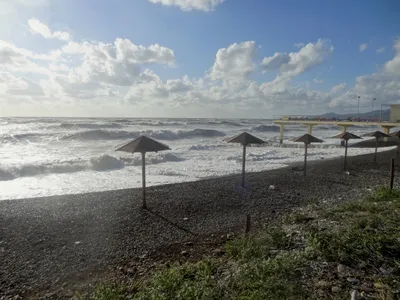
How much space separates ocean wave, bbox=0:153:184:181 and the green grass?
12.3 metres

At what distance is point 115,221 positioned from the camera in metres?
7.39

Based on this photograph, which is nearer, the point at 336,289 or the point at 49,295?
the point at 336,289

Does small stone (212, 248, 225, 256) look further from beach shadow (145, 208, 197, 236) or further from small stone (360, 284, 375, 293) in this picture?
small stone (360, 284, 375, 293)

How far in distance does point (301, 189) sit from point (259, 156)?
9.83 meters

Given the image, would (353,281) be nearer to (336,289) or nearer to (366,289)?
(366,289)

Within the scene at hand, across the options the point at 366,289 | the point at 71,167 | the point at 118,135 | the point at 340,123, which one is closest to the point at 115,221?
the point at 366,289

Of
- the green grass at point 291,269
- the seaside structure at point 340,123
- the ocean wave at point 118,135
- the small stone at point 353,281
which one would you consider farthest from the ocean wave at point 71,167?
the seaside structure at point 340,123

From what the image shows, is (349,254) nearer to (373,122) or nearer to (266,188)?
(266,188)

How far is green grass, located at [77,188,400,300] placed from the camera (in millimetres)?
3199

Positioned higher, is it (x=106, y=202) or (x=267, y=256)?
(x=267, y=256)

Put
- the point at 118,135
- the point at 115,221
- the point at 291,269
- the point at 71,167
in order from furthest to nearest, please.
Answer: the point at 118,135, the point at 71,167, the point at 115,221, the point at 291,269

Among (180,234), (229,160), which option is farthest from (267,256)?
(229,160)

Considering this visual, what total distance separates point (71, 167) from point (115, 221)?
931 centimetres

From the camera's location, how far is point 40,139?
111ft
